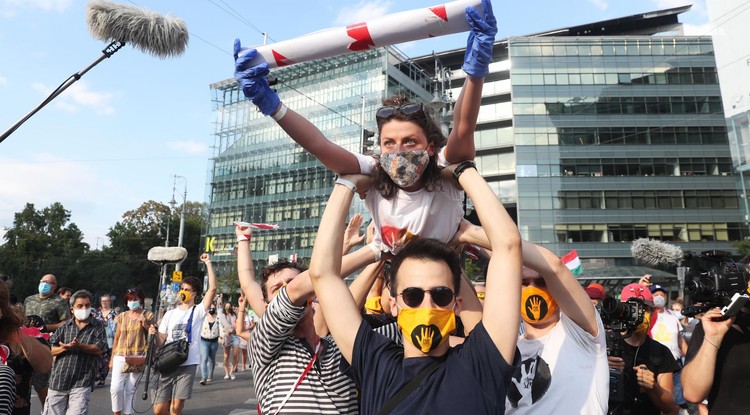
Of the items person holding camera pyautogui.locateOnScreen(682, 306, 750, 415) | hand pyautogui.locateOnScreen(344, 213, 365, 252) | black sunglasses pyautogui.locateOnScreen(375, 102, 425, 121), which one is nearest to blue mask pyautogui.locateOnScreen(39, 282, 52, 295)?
hand pyautogui.locateOnScreen(344, 213, 365, 252)

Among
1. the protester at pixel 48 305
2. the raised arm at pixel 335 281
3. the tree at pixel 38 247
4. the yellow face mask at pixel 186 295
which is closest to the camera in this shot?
the raised arm at pixel 335 281

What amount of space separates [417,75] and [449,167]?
70396 millimetres

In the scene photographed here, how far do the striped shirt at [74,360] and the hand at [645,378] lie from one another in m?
6.49

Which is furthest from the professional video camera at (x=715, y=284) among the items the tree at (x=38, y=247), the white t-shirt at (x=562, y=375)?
the tree at (x=38, y=247)

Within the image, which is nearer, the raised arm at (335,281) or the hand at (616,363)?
the raised arm at (335,281)

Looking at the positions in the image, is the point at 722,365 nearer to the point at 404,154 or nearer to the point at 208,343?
the point at 404,154

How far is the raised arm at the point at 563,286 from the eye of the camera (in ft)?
8.77

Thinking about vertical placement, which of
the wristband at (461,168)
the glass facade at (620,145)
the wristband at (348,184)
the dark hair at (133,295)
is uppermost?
the glass facade at (620,145)

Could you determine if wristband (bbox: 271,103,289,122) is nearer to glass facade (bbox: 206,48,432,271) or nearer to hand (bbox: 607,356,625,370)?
hand (bbox: 607,356,625,370)

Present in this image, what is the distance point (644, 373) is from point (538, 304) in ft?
6.58

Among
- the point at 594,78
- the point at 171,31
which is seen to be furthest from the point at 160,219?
the point at 171,31

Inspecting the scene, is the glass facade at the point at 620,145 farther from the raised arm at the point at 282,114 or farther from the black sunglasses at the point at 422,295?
the black sunglasses at the point at 422,295

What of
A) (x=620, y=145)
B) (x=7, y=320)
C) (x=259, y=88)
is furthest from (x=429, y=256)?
(x=620, y=145)

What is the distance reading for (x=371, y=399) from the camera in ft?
7.04
